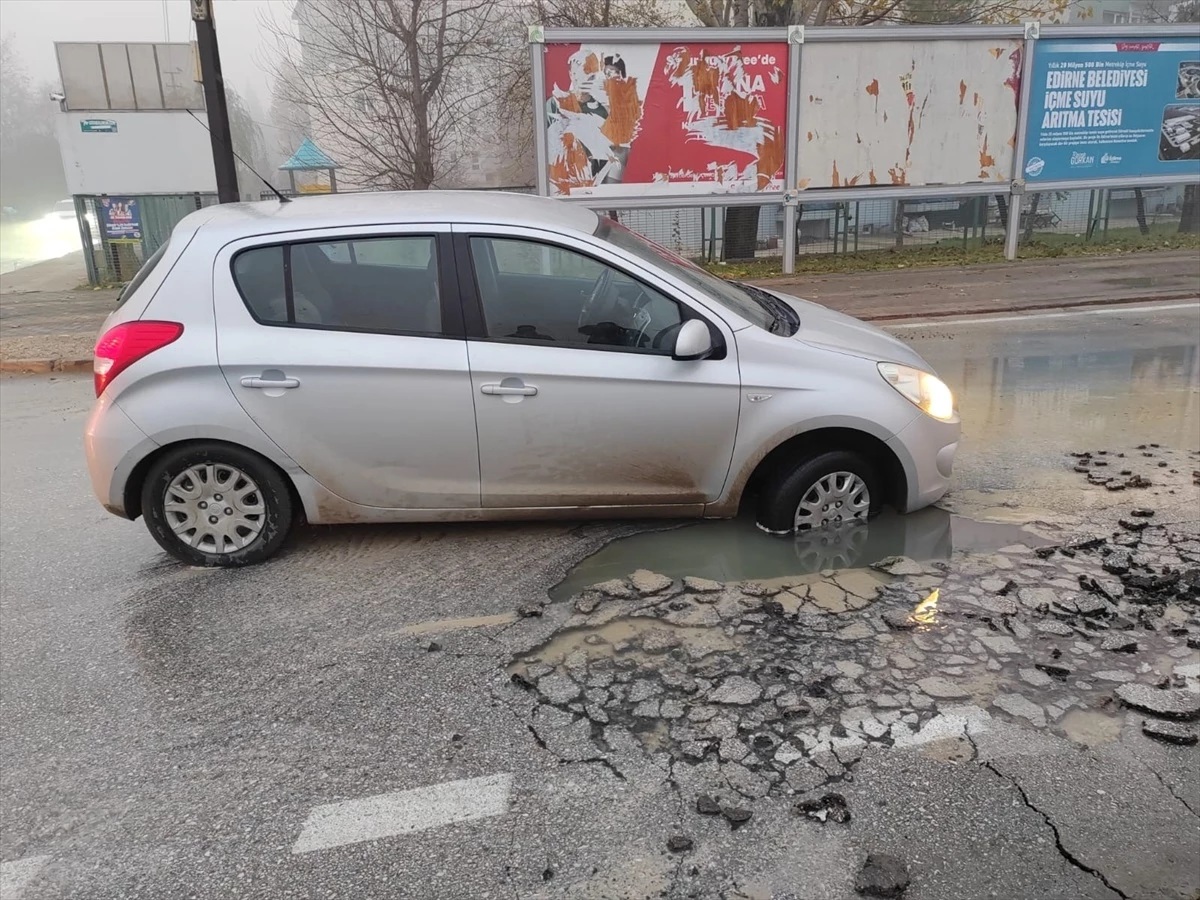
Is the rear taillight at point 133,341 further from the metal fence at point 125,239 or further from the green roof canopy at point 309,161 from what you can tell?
the green roof canopy at point 309,161

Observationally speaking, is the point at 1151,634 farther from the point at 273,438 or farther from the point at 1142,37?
the point at 1142,37

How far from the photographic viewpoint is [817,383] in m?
4.29

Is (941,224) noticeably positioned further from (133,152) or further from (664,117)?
(133,152)

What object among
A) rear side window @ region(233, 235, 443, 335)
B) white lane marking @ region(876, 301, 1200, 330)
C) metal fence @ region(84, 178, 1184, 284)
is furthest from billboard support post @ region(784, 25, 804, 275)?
rear side window @ region(233, 235, 443, 335)

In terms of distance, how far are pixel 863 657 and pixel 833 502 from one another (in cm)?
120

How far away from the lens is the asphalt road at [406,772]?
97.1 inches

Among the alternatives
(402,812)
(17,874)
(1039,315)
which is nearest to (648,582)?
(402,812)

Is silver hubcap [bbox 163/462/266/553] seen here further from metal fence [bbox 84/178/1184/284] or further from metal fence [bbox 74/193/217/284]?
metal fence [bbox 74/193/217/284]

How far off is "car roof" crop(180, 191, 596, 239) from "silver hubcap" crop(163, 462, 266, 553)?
3.88ft

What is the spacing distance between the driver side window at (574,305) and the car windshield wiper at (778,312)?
606 mm

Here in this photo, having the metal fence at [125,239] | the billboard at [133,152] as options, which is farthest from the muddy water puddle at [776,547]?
the billboard at [133,152]

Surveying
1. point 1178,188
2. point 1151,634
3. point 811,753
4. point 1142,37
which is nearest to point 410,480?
point 811,753

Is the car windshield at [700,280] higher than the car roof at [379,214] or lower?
lower

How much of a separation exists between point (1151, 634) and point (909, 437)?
1346 mm
